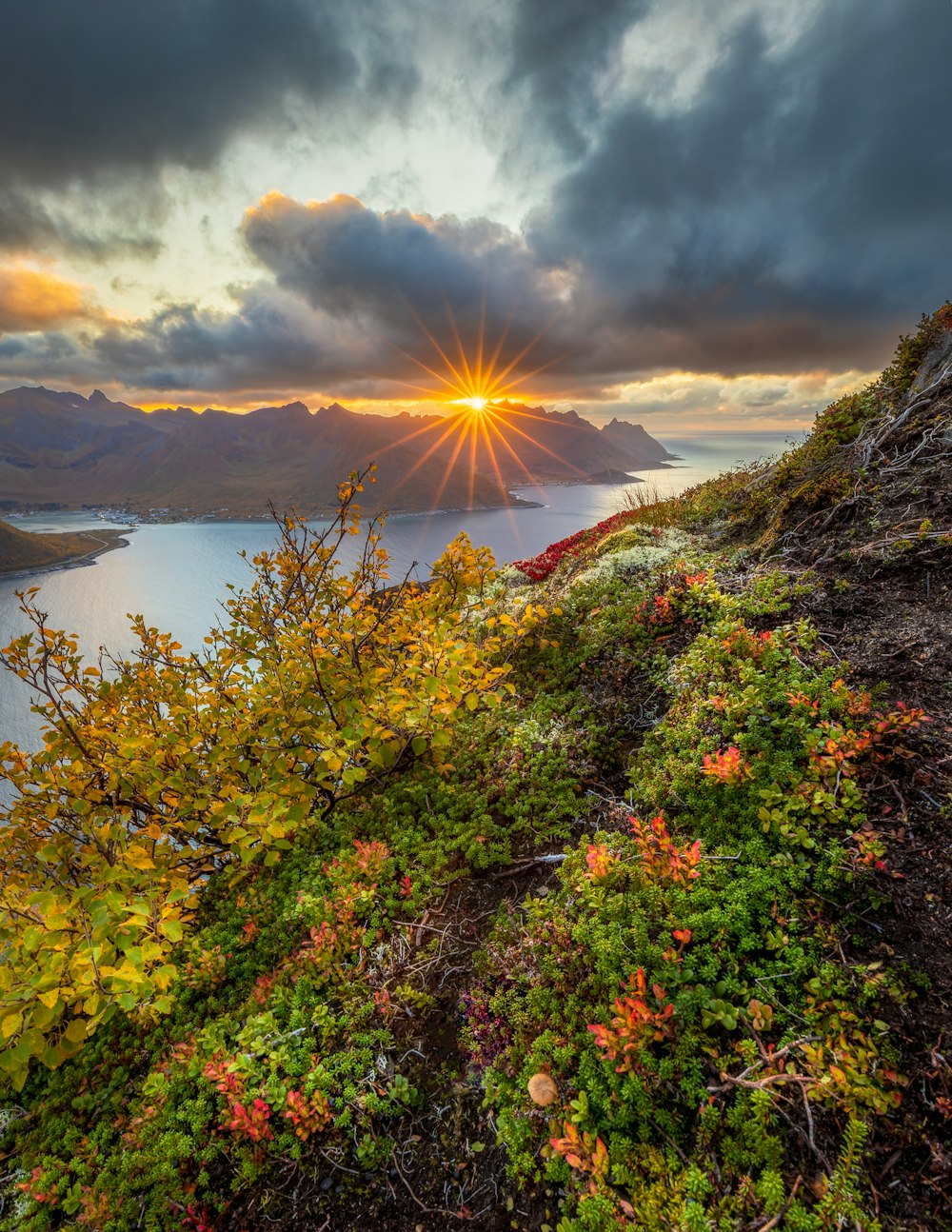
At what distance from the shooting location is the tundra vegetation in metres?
3.02

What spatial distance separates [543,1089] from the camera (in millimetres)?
3521

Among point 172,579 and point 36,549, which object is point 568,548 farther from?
point 36,549

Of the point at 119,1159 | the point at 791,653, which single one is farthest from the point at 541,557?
the point at 119,1159

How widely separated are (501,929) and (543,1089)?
1514 mm

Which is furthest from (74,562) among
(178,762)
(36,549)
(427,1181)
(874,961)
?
(874,961)

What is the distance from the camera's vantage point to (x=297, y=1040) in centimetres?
448

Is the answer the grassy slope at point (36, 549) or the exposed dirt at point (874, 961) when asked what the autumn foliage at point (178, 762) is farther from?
the grassy slope at point (36, 549)

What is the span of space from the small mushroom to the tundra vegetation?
0.07 ft

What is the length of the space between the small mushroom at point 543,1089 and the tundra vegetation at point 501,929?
0.02 metres

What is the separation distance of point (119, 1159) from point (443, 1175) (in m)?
3.12

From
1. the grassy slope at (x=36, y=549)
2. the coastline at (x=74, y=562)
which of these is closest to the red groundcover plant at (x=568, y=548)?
the coastline at (x=74, y=562)

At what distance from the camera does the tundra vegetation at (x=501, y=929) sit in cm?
302

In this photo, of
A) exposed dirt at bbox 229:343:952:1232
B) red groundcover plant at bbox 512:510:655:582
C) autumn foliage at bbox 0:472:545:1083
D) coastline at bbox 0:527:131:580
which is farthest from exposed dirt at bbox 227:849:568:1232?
coastline at bbox 0:527:131:580

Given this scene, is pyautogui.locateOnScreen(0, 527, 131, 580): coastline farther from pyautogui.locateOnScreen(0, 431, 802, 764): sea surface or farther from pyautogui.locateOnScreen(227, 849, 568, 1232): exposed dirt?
pyautogui.locateOnScreen(227, 849, 568, 1232): exposed dirt
